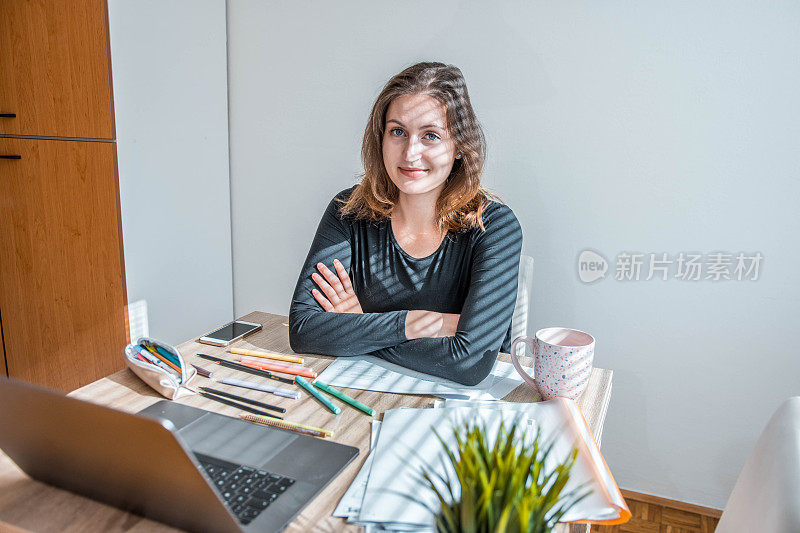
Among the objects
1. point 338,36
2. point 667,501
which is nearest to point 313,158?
point 338,36

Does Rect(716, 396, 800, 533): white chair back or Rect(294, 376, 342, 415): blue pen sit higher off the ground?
Rect(716, 396, 800, 533): white chair back

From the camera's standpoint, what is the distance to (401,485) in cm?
70

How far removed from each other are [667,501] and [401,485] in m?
1.64

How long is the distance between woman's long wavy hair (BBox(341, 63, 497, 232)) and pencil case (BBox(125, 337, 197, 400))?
649mm

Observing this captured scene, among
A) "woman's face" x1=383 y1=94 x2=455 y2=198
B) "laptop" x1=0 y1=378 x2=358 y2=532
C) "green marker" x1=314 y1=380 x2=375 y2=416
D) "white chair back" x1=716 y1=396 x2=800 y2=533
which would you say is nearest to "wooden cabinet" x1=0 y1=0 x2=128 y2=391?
"woman's face" x1=383 y1=94 x2=455 y2=198

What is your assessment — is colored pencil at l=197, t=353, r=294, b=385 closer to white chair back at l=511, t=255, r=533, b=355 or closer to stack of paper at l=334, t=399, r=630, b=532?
stack of paper at l=334, t=399, r=630, b=532

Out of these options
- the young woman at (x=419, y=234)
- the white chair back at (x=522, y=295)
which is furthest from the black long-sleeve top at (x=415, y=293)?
the white chair back at (x=522, y=295)

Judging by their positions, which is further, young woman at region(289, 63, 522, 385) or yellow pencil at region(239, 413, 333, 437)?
young woman at region(289, 63, 522, 385)

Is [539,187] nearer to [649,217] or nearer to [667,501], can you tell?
[649,217]

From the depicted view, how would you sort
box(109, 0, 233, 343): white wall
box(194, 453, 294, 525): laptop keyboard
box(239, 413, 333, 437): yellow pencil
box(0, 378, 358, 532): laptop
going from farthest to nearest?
box(109, 0, 233, 343): white wall, box(239, 413, 333, 437): yellow pencil, box(194, 453, 294, 525): laptop keyboard, box(0, 378, 358, 532): laptop

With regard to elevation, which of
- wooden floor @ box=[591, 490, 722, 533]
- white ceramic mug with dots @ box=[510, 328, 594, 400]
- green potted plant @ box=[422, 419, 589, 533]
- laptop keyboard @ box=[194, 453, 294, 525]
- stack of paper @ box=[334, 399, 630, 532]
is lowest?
wooden floor @ box=[591, 490, 722, 533]

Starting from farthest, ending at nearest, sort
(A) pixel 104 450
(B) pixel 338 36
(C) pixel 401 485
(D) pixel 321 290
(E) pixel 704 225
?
(B) pixel 338 36 < (E) pixel 704 225 < (D) pixel 321 290 < (C) pixel 401 485 < (A) pixel 104 450

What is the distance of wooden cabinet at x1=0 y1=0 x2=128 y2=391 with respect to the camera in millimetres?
1881

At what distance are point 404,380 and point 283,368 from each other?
24cm
